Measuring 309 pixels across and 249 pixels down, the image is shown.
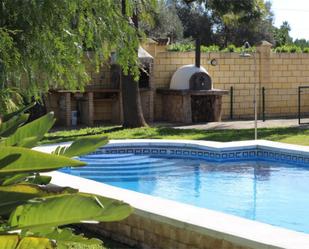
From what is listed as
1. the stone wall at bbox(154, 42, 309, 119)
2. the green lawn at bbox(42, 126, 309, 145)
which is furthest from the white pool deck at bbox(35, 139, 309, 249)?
the stone wall at bbox(154, 42, 309, 119)

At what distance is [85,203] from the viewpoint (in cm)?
192

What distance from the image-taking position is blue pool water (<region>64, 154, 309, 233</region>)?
7945 mm

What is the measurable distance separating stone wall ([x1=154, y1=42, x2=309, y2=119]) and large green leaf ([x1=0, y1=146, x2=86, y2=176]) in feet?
57.1

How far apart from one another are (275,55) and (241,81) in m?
1.78

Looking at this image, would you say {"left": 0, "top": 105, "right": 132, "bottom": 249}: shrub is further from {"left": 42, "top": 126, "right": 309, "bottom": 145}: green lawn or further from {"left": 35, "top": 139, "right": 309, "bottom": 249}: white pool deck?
{"left": 42, "top": 126, "right": 309, "bottom": 145}: green lawn

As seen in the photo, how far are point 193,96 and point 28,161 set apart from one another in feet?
54.5

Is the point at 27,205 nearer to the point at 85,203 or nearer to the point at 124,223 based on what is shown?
the point at 85,203

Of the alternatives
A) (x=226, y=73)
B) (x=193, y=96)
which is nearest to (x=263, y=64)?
(x=226, y=73)

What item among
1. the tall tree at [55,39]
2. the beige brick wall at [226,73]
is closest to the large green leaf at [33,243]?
the tall tree at [55,39]

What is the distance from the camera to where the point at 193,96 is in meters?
18.4

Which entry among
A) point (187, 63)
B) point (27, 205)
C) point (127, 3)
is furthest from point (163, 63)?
point (27, 205)

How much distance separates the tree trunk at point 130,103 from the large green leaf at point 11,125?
43.1ft

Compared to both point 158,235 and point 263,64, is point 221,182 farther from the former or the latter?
point 263,64

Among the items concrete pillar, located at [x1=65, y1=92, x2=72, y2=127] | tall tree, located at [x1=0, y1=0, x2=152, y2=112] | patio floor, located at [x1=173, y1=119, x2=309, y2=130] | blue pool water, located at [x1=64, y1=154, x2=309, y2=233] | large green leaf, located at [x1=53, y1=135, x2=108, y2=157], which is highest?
tall tree, located at [x1=0, y1=0, x2=152, y2=112]
